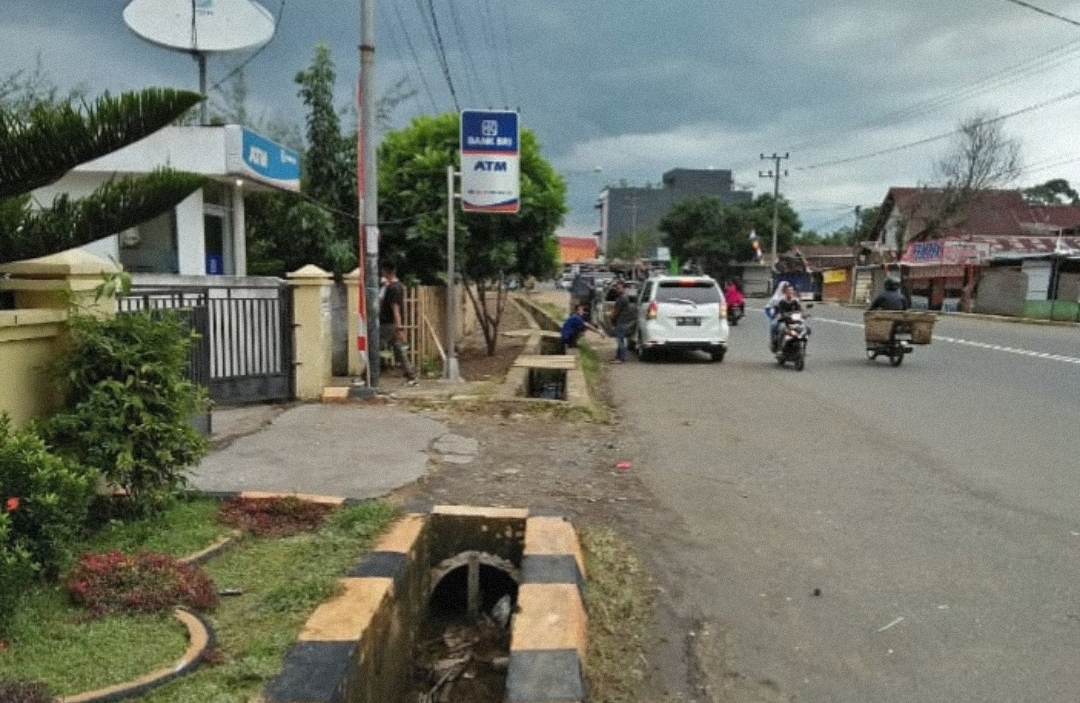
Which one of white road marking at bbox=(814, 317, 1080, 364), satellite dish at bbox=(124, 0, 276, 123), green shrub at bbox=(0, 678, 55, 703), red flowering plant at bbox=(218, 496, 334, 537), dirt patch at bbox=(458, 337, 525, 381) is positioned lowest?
dirt patch at bbox=(458, 337, 525, 381)

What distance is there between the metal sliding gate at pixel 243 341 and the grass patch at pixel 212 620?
4.92m

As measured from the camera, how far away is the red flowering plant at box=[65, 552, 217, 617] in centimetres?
325

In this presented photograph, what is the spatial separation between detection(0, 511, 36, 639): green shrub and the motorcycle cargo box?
13.8 metres

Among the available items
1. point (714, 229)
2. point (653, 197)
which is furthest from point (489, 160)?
point (653, 197)

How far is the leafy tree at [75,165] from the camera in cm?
355

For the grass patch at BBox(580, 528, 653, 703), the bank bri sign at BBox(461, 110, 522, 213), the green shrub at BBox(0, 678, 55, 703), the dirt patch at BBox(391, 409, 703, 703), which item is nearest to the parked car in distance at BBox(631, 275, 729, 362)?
the bank bri sign at BBox(461, 110, 522, 213)

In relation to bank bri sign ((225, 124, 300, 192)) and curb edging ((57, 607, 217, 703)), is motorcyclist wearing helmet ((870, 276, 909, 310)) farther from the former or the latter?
curb edging ((57, 607, 217, 703))

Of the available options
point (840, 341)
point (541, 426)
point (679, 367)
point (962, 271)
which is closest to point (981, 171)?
point (962, 271)

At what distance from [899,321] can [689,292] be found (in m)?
3.82

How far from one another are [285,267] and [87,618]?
1542 centimetres

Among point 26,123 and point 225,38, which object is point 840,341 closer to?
point 225,38

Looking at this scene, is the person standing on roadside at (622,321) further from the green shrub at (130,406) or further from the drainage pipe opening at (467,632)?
the green shrub at (130,406)

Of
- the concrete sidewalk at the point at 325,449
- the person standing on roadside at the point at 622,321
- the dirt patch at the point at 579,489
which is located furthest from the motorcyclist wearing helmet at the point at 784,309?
the concrete sidewalk at the point at 325,449

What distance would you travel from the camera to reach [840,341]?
65.9 ft
